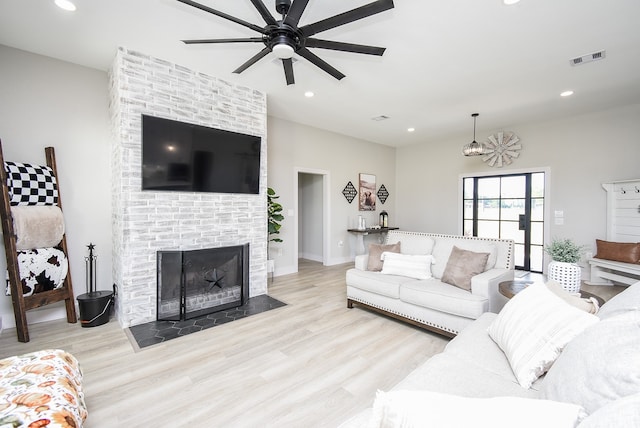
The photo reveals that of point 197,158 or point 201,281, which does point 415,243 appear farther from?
point 197,158

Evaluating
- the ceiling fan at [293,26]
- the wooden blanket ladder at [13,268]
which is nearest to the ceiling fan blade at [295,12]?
the ceiling fan at [293,26]

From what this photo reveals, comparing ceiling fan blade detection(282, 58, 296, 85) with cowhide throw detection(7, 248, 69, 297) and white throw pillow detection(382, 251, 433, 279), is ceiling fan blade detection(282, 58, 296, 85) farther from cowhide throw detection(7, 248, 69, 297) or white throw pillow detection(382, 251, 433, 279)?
cowhide throw detection(7, 248, 69, 297)

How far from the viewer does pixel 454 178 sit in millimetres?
6363

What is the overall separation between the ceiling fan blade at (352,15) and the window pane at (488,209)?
17.9 feet

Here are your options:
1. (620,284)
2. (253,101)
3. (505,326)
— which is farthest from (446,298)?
(620,284)

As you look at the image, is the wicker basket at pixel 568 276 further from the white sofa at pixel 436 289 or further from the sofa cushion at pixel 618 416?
the sofa cushion at pixel 618 416

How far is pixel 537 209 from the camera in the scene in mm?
5332

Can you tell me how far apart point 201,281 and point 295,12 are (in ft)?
9.52

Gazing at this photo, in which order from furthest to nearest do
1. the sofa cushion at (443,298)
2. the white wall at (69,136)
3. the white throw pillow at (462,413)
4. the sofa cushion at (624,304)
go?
the white wall at (69,136)
the sofa cushion at (443,298)
the sofa cushion at (624,304)
the white throw pillow at (462,413)

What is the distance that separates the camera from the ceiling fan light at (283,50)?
1.96 meters

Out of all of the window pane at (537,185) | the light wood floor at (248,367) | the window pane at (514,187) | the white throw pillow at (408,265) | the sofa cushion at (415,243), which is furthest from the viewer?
the window pane at (514,187)

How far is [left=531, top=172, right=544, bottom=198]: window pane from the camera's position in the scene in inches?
207

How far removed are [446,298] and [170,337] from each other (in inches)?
107

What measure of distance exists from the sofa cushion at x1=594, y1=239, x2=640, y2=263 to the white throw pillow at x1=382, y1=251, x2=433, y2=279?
Answer: 3.28 meters
